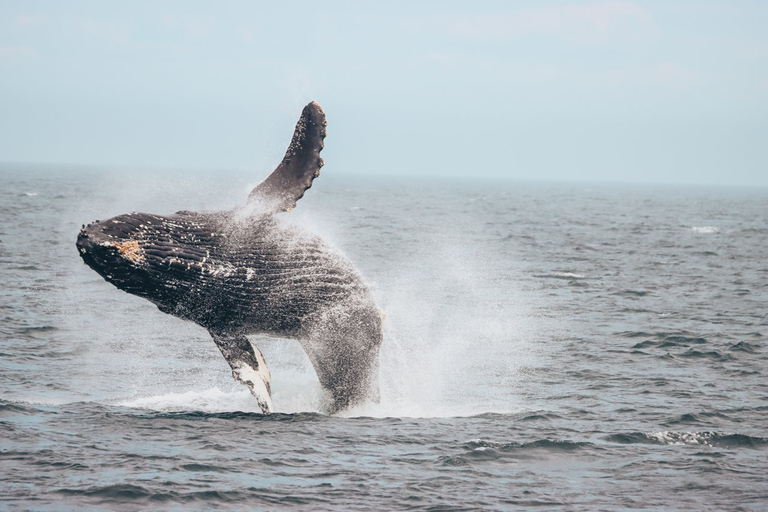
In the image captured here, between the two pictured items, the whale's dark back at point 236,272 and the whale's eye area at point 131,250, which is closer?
the whale's eye area at point 131,250

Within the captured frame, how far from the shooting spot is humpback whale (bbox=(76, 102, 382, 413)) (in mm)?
10695

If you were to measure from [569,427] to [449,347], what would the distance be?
613 centimetres

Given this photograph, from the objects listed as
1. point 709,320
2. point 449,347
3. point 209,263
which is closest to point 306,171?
point 209,263

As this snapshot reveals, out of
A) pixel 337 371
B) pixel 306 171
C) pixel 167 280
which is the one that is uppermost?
pixel 306 171

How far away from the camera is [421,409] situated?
12477 millimetres

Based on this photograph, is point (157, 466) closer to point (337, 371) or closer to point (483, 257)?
point (337, 371)

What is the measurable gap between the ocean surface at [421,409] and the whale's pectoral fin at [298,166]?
0.77 metres

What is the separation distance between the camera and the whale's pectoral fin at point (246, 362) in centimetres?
1087

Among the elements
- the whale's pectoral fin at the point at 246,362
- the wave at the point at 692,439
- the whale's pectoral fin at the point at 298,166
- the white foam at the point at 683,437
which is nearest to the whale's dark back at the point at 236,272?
the whale's pectoral fin at the point at 246,362

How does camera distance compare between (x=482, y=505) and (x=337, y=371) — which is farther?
(x=337, y=371)

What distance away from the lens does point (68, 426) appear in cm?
1073

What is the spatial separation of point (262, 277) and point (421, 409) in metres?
2.96

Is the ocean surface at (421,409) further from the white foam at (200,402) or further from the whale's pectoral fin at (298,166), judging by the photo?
the whale's pectoral fin at (298,166)

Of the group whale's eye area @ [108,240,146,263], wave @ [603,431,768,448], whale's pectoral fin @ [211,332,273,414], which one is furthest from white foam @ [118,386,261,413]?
wave @ [603,431,768,448]
